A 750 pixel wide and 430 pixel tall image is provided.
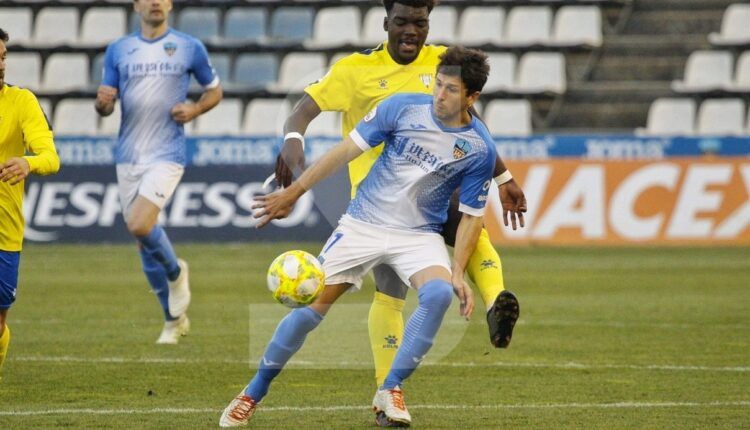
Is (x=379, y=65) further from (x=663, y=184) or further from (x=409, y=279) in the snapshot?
(x=663, y=184)

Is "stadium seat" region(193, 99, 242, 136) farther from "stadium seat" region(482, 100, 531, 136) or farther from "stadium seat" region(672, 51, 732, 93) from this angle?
"stadium seat" region(672, 51, 732, 93)

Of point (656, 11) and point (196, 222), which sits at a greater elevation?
point (656, 11)

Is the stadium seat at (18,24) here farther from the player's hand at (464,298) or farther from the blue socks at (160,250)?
the player's hand at (464,298)

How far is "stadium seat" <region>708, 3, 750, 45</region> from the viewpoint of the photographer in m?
21.5

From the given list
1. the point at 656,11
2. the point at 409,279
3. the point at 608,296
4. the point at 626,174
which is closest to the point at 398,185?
the point at 409,279

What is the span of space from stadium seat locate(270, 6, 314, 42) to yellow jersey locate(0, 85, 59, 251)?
16314mm

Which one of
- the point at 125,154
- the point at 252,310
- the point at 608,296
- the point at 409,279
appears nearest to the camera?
the point at 409,279

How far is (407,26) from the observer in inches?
278

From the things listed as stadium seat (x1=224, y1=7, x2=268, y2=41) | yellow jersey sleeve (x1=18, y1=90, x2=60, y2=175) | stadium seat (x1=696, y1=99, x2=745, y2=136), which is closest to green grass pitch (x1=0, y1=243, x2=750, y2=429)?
yellow jersey sleeve (x1=18, y1=90, x2=60, y2=175)

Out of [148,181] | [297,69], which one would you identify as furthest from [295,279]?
[297,69]

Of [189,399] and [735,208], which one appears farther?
[735,208]

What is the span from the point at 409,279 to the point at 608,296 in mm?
6956

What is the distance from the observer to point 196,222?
62.5 ft

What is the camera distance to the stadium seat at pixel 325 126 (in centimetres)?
1984
